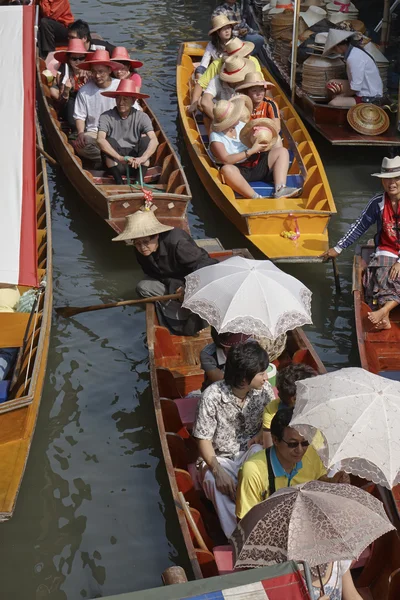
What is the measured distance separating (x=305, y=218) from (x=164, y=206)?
146 centimetres

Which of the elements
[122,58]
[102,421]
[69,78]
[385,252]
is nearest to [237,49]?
[122,58]

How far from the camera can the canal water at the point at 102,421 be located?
17.7 ft

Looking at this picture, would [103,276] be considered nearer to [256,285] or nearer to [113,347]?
[113,347]

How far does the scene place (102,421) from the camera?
6730 millimetres

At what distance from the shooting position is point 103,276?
8.79 m

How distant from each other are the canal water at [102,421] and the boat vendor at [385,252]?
80 cm

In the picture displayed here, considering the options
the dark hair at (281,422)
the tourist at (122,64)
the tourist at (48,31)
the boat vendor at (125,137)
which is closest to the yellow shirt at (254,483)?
the dark hair at (281,422)

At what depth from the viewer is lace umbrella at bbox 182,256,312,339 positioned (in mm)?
5426

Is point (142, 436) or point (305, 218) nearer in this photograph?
point (142, 436)

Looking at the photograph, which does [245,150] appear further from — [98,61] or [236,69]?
[98,61]

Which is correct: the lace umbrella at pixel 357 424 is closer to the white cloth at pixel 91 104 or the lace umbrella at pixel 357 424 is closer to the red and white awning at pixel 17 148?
the red and white awning at pixel 17 148

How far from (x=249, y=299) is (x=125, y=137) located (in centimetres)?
432

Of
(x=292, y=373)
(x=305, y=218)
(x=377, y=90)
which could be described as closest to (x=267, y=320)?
(x=292, y=373)

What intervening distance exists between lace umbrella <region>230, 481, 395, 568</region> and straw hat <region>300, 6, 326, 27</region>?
1128 centimetres
